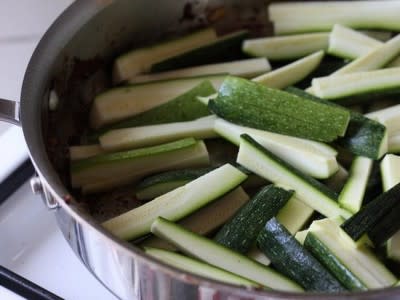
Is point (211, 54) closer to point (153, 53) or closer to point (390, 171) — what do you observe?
point (153, 53)

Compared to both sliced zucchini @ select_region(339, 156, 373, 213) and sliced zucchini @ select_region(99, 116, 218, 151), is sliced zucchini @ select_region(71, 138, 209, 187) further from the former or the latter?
sliced zucchini @ select_region(339, 156, 373, 213)

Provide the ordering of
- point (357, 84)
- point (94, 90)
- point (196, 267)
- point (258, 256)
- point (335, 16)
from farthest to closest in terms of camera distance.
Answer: point (335, 16) → point (94, 90) → point (357, 84) → point (258, 256) → point (196, 267)

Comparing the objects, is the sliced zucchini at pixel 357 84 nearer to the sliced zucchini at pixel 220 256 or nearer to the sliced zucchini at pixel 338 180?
the sliced zucchini at pixel 338 180

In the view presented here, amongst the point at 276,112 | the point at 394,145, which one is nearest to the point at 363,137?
the point at 394,145

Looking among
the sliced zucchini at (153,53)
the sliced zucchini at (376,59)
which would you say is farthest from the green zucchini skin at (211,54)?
the sliced zucchini at (376,59)

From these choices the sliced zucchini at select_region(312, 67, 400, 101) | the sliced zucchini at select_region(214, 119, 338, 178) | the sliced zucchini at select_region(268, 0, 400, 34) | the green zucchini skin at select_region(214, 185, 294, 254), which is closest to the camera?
the green zucchini skin at select_region(214, 185, 294, 254)

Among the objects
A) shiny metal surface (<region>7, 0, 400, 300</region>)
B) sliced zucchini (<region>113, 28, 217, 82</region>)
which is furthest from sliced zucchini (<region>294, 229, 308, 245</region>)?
sliced zucchini (<region>113, 28, 217, 82</region>)
